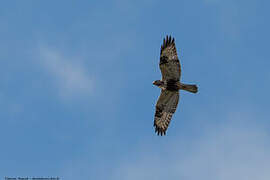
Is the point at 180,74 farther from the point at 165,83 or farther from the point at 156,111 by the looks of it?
the point at 156,111

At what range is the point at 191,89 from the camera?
82.6 feet

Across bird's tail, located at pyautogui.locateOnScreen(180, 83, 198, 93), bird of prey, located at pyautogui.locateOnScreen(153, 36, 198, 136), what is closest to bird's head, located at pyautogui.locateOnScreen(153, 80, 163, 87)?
bird of prey, located at pyautogui.locateOnScreen(153, 36, 198, 136)

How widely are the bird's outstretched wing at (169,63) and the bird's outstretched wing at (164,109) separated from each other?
0.87 metres

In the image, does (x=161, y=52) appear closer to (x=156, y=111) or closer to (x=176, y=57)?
(x=176, y=57)

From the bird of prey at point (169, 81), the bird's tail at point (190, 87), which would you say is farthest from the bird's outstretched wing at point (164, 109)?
the bird's tail at point (190, 87)

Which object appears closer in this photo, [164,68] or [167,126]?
[164,68]

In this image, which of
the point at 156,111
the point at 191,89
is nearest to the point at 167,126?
the point at 156,111

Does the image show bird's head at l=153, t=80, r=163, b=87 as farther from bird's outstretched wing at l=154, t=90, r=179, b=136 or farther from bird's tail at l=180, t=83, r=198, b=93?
bird's tail at l=180, t=83, r=198, b=93

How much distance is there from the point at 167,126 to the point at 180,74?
3039mm

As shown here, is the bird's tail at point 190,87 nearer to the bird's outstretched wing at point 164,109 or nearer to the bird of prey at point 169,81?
the bird of prey at point 169,81

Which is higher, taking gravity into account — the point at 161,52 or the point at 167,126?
the point at 161,52

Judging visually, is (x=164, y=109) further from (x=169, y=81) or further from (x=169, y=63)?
(x=169, y=63)

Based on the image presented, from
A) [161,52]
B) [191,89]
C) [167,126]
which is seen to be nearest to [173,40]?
[161,52]

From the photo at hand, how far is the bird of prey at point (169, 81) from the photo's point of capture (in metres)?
25.2
